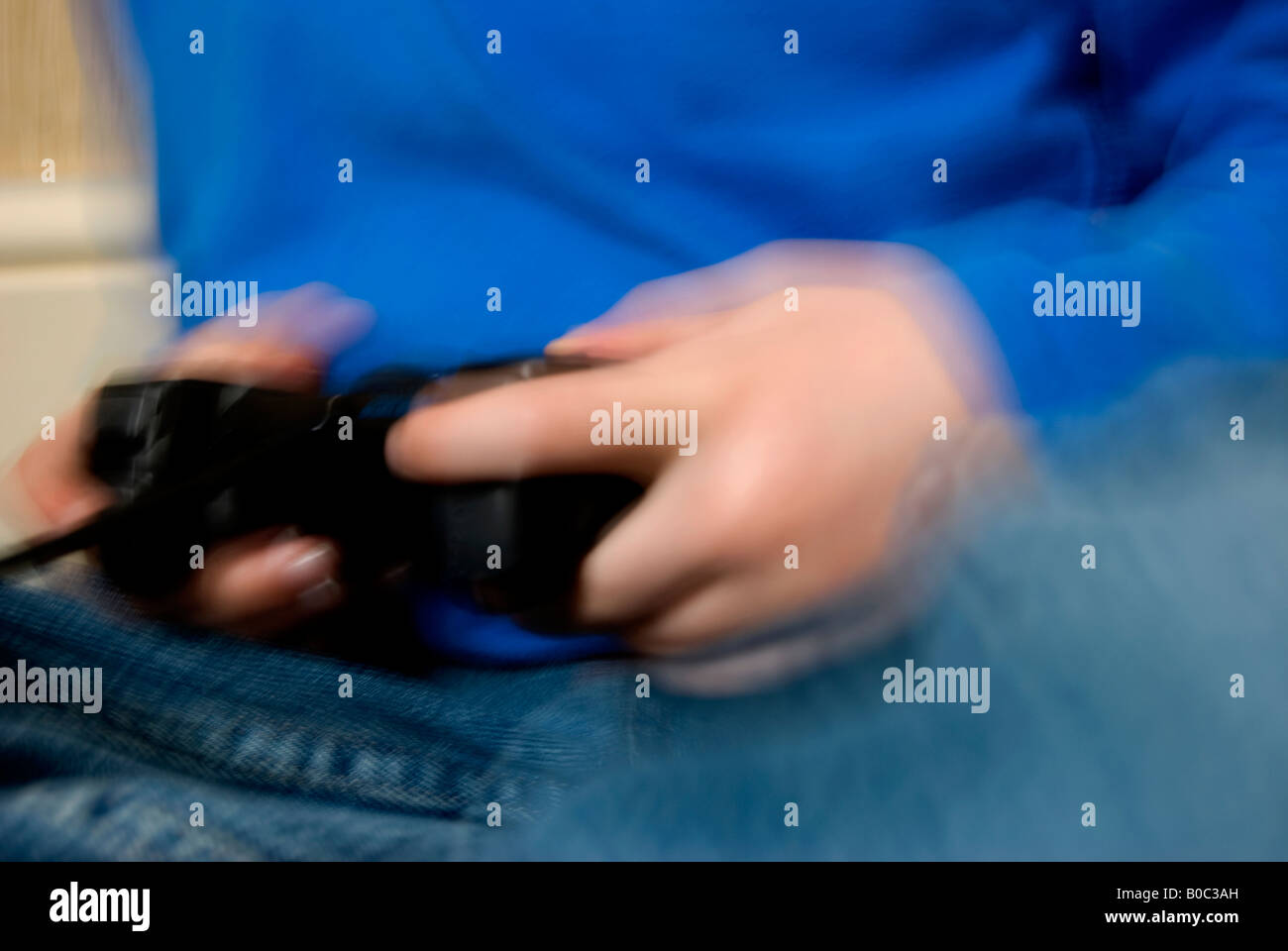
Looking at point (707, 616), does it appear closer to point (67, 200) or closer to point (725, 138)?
point (725, 138)

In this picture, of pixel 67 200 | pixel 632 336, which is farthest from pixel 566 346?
pixel 67 200

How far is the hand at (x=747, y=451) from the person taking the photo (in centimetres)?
15

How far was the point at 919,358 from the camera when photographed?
15 centimetres

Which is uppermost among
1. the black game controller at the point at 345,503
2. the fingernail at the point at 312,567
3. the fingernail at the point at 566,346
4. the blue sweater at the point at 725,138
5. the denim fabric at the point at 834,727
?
the blue sweater at the point at 725,138

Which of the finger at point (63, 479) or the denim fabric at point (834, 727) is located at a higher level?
the finger at point (63, 479)

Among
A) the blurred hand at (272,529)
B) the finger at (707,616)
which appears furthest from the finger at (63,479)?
the finger at (707,616)

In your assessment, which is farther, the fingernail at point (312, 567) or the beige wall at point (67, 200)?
the beige wall at point (67, 200)

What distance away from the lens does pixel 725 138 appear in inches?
8.0

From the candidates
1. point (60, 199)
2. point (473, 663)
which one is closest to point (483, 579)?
point (473, 663)

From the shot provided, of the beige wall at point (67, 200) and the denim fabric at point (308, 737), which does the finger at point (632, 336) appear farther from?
the beige wall at point (67, 200)

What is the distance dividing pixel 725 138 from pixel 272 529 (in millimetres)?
134
